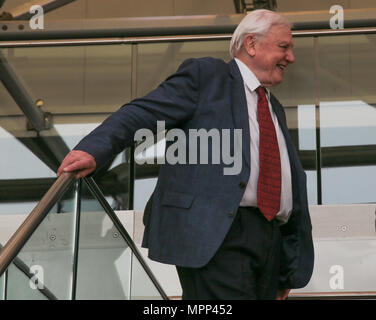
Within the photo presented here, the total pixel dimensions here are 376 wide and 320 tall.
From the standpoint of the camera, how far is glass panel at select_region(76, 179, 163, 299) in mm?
3781

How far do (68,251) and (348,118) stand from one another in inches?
261

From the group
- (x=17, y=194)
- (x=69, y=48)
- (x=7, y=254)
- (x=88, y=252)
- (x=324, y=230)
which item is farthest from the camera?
(x=69, y=48)

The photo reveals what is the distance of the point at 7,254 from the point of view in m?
2.72

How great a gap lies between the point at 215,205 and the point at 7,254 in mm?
802

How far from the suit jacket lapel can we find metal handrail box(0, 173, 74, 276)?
629mm

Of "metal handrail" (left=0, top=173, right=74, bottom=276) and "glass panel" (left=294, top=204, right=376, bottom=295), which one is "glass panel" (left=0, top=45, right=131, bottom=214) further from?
"metal handrail" (left=0, top=173, right=74, bottom=276)

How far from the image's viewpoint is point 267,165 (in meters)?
3.35

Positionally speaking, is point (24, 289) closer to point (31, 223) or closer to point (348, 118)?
point (31, 223)

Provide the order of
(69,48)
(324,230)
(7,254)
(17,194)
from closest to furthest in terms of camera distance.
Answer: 1. (7,254)
2. (324,230)
3. (17,194)
4. (69,48)

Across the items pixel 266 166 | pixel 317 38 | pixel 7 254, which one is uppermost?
pixel 317 38

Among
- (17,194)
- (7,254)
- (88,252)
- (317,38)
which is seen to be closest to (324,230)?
(317,38)

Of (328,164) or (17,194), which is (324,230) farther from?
(17,194)
